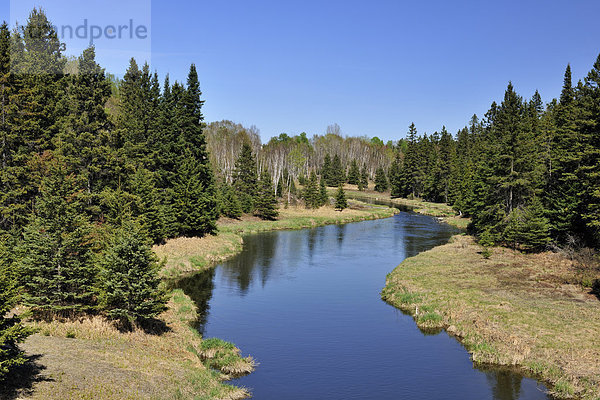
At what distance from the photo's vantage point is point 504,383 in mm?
21859

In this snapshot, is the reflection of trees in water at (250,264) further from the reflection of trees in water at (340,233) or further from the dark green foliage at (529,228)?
the dark green foliage at (529,228)

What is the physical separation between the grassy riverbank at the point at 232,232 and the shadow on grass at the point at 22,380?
73.7ft

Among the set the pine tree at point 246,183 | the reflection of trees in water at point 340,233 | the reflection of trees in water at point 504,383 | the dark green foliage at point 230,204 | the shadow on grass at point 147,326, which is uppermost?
the pine tree at point 246,183

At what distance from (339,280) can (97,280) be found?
23.5 meters

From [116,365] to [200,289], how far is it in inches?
764

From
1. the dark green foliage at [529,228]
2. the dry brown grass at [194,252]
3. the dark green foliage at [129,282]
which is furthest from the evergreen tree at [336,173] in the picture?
the dark green foliage at [129,282]

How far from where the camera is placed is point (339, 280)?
42.9 metres

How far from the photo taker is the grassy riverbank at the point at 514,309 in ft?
73.3

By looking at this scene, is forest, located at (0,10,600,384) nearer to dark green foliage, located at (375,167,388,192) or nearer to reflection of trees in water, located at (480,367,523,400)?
reflection of trees in water, located at (480,367,523,400)

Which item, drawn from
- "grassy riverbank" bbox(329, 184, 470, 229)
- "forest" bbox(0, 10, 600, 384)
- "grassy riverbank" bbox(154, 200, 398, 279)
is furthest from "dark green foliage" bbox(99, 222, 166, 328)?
"grassy riverbank" bbox(329, 184, 470, 229)

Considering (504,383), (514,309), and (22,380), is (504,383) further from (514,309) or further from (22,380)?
(22,380)

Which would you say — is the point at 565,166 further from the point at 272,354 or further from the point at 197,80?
the point at 197,80

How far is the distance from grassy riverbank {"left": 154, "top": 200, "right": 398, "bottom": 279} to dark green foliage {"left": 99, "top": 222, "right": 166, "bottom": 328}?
1537cm

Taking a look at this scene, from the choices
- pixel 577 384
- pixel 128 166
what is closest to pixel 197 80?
pixel 128 166
